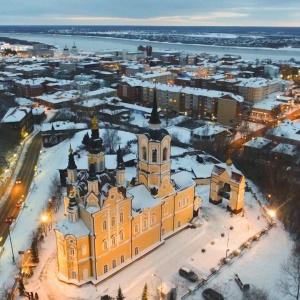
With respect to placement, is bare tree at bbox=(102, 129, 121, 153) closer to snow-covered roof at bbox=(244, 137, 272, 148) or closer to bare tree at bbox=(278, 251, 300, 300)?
snow-covered roof at bbox=(244, 137, 272, 148)

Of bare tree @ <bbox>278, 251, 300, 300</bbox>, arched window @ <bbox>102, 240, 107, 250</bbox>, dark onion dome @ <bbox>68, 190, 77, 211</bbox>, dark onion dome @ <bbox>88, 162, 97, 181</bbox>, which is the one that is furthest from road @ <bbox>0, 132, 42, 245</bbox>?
bare tree @ <bbox>278, 251, 300, 300</bbox>

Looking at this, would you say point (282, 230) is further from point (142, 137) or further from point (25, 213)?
point (25, 213)

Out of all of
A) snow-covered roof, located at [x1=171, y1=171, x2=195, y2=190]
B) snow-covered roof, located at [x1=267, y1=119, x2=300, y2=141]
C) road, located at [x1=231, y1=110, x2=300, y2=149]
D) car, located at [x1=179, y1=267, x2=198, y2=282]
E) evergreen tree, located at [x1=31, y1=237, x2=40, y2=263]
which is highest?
snow-covered roof, located at [x1=171, y1=171, x2=195, y2=190]

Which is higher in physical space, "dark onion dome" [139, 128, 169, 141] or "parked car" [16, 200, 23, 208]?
"dark onion dome" [139, 128, 169, 141]

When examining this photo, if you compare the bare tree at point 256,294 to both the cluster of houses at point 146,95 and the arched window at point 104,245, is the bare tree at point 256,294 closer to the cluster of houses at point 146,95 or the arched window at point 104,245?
the arched window at point 104,245

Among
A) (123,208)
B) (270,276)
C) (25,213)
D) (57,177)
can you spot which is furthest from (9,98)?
(270,276)

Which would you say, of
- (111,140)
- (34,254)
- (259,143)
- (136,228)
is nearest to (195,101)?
(259,143)
